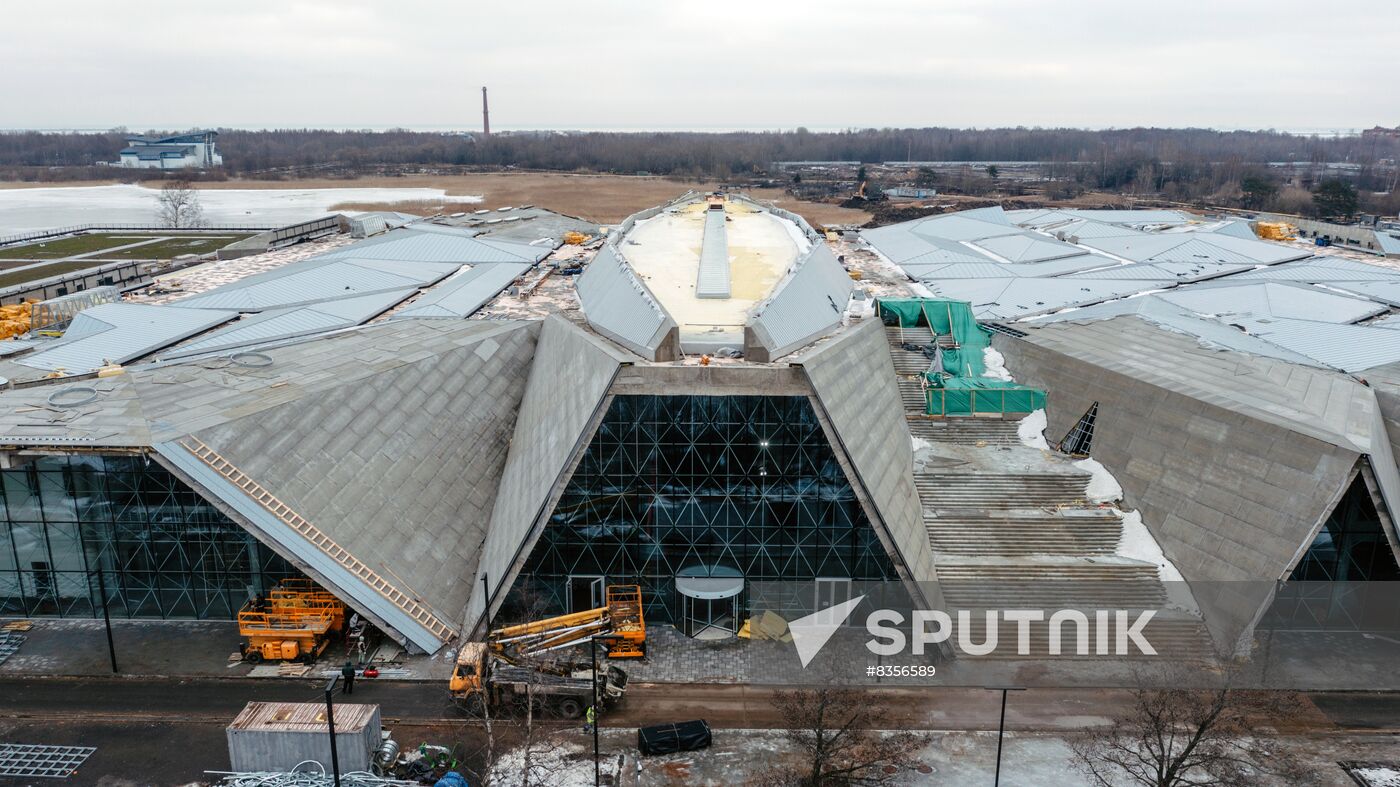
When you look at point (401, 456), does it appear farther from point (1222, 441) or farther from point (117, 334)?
point (1222, 441)

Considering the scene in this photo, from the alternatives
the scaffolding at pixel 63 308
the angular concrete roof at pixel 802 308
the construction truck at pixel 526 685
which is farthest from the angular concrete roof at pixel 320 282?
the construction truck at pixel 526 685

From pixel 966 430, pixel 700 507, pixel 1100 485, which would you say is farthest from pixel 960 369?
pixel 700 507

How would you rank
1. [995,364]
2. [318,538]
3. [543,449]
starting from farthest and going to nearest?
[995,364]
[543,449]
[318,538]

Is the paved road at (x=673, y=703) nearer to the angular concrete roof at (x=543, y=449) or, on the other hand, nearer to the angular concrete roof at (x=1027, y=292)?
the angular concrete roof at (x=543, y=449)

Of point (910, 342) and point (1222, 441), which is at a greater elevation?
point (910, 342)

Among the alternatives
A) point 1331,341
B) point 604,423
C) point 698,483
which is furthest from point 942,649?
point 1331,341
